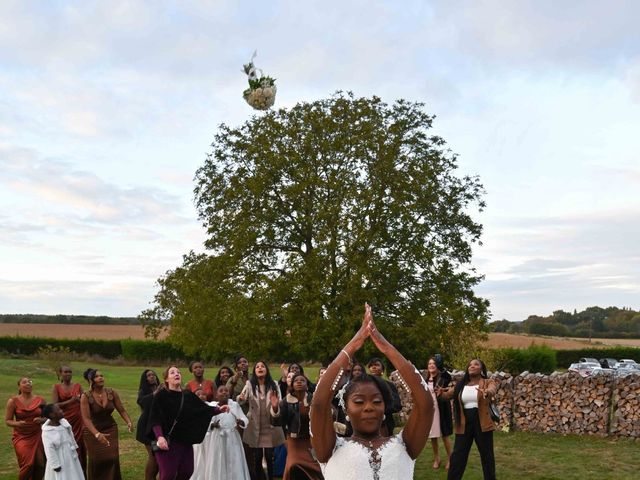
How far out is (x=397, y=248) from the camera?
3175 cm

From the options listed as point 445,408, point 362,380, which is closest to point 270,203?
point 445,408

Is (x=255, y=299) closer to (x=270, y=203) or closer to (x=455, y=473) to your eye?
(x=270, y=203)

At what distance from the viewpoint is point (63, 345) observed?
57094mm

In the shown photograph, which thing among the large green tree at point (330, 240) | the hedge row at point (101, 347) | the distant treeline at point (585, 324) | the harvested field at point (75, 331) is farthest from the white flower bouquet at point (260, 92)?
the distant treeline at point (585, 324)

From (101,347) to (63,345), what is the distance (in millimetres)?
2613

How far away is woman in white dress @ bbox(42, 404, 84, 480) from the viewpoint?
10750mm

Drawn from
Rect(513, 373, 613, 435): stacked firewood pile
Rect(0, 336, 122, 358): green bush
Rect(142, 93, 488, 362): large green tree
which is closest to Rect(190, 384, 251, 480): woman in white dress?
Rect(513, 373, 613, 435): stacked firewood pile

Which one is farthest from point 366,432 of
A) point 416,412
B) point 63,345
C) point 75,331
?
point 75,331

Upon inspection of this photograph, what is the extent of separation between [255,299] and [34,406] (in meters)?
19.3

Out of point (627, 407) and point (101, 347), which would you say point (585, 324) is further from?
point (627, 407)

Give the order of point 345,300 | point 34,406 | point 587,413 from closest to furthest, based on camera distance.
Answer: point 34,406 < point 587,413 < point 345,300

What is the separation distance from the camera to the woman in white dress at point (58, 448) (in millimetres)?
10750

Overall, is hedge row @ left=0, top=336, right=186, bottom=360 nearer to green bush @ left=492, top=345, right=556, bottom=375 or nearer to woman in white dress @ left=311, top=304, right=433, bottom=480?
green bush @ left=492, top=345, right=556, bottom=375

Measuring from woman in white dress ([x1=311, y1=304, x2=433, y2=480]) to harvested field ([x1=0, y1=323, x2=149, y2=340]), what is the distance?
5728 cm
